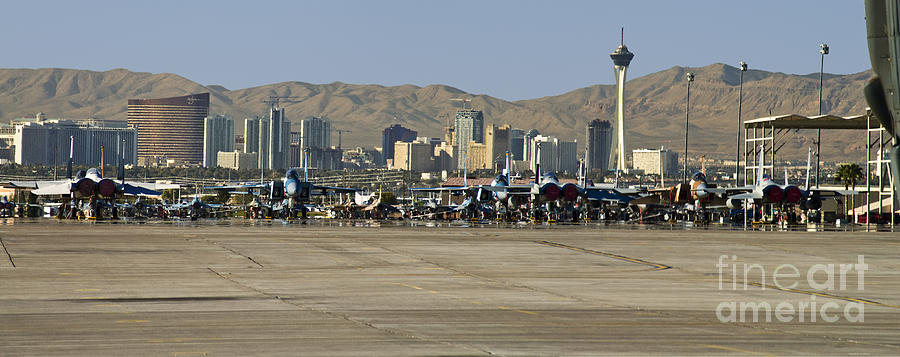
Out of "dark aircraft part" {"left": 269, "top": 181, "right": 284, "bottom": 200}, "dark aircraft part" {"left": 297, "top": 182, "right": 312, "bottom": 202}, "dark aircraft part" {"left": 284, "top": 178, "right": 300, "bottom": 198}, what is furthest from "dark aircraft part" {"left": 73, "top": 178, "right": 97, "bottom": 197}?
"dark aircraft part" {"left": 297, "top": 182, "right": 312, "bottom": 202}

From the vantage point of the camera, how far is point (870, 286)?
31938 millimetres

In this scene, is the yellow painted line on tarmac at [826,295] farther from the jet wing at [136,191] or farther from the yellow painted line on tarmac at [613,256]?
the jet wing at [136,191]

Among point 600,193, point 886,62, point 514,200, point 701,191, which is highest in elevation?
point 886,62

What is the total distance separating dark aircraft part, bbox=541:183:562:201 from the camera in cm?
8750

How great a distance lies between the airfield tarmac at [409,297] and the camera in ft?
63.1

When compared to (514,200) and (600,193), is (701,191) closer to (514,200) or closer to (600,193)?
(600,193)

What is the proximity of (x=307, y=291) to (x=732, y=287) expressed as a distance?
12.2 metres

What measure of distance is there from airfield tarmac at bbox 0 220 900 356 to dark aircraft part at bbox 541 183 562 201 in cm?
3585

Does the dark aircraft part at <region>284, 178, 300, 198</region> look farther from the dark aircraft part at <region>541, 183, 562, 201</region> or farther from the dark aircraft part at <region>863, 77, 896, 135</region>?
the dark aircraft part at <region>863, 77, 896, 135</region>

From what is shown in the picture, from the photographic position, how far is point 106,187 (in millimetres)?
76875

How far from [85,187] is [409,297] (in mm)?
55324

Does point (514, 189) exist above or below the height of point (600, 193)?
above

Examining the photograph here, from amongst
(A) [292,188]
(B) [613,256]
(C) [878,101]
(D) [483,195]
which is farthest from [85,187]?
(C) [878,101]

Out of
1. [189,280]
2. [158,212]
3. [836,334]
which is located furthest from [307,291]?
Answer: [158,212]
